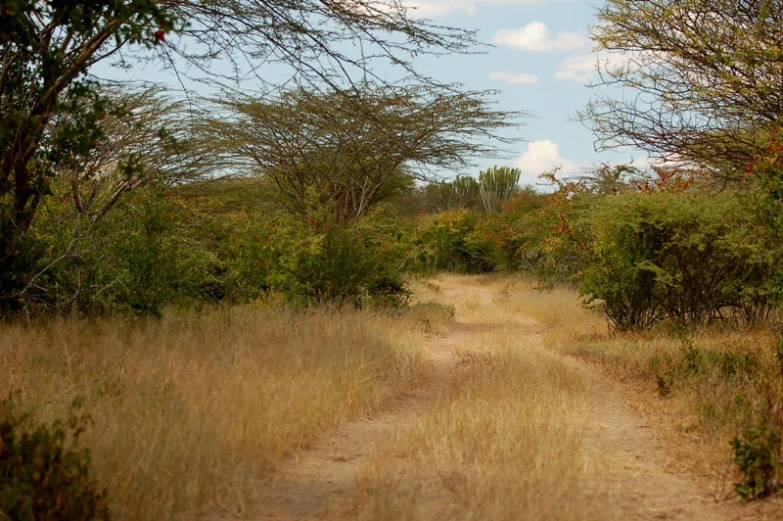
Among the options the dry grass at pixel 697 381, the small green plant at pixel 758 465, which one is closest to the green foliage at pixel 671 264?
the dry grass at pixel 697 381

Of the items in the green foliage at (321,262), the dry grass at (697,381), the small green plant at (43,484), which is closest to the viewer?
the small green plant at (43,484)

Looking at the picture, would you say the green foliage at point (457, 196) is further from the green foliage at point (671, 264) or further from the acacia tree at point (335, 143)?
the green foliage at point (671, 264)

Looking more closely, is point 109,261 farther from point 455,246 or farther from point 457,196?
point 457,196

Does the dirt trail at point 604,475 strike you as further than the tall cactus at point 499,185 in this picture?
No

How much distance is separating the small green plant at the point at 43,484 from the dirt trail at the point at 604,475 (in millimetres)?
1005

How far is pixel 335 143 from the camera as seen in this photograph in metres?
19.8

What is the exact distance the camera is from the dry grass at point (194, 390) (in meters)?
4.47

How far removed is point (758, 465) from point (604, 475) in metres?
1.00

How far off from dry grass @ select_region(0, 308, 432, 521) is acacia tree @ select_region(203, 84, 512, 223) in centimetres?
941

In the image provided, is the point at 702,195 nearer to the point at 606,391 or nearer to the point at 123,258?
the point at 606,391

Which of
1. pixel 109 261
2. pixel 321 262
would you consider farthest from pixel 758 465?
pixel 321 262

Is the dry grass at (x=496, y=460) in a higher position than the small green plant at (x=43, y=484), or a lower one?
lower

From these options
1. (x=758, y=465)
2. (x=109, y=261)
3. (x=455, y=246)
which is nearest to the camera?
(x=758, y=465)

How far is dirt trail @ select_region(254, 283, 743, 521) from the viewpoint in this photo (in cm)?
463
